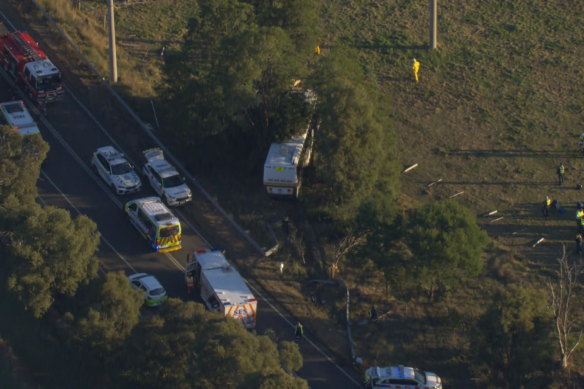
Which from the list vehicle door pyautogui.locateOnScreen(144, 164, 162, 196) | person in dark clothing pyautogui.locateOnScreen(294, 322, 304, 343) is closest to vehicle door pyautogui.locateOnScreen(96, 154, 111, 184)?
vehicle door pyautogui.locateOnScreen(144, 164, 162, 196)

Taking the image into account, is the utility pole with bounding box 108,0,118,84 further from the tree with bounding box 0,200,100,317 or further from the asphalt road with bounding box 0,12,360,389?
the tree with bounding box 0,200,100,317

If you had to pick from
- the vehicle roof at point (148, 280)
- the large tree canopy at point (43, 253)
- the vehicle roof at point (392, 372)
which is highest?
the large tree canopy at point (43, 253)

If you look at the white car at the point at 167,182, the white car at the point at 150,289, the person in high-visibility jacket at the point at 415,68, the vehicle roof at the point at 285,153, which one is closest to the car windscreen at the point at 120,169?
the white car at the point at 167,182

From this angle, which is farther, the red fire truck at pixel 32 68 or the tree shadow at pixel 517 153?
the tree shadow at pixel 517 153

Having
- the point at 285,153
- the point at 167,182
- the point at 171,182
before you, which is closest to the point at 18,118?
the point at 167,182

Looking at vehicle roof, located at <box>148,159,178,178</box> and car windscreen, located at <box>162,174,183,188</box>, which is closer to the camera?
car windscreen, located at <box>162,174,183,188</box>

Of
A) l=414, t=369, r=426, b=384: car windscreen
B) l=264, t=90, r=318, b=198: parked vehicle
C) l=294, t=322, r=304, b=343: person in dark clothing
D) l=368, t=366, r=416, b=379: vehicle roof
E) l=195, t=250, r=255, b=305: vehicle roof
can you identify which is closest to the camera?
l=368, t=366, r=416, b=379: vehicle roof

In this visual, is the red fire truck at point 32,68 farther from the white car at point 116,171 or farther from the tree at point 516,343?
the tree at point 516,343

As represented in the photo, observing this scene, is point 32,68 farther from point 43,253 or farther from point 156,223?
point 43,253
